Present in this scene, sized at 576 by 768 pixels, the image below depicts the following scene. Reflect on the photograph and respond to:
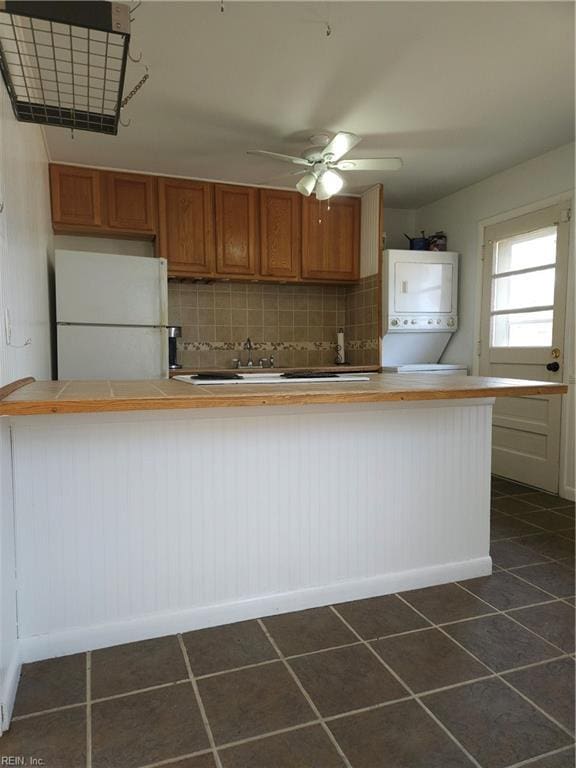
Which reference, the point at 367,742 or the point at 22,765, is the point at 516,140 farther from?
the point at 22,765

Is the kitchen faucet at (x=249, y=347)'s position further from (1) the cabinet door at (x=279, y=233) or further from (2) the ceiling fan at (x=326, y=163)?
(2) the ceiling fan at (x=326, y=163)

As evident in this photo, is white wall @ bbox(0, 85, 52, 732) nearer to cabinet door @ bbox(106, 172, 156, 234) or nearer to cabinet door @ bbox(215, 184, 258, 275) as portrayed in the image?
cabinet door @ bbox(106, 172, 156, 234)

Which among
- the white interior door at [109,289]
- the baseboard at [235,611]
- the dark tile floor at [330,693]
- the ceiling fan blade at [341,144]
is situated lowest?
the dark tile floor at [330,693]

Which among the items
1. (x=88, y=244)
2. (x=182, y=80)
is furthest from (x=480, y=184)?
(x=88, y=244)

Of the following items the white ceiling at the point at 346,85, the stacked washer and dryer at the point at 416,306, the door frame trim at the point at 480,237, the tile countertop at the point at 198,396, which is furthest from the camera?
the stacked washer and dryer at the point at 416,306

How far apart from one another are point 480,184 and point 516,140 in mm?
813

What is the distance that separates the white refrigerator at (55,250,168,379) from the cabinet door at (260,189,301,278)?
94cm

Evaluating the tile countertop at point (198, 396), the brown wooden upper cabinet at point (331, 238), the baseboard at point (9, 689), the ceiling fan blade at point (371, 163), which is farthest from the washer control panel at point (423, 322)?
the baseboard at point (9, 689)

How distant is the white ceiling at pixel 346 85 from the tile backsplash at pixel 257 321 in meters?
1.06

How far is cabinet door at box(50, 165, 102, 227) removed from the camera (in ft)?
11.1

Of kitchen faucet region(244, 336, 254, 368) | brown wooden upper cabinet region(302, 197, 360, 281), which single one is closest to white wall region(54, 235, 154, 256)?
kitchen faucet region(244, 336, 254, 368)

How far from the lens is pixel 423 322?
406 cm

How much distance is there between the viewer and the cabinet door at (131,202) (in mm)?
3547

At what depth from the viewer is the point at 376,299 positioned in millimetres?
4027
